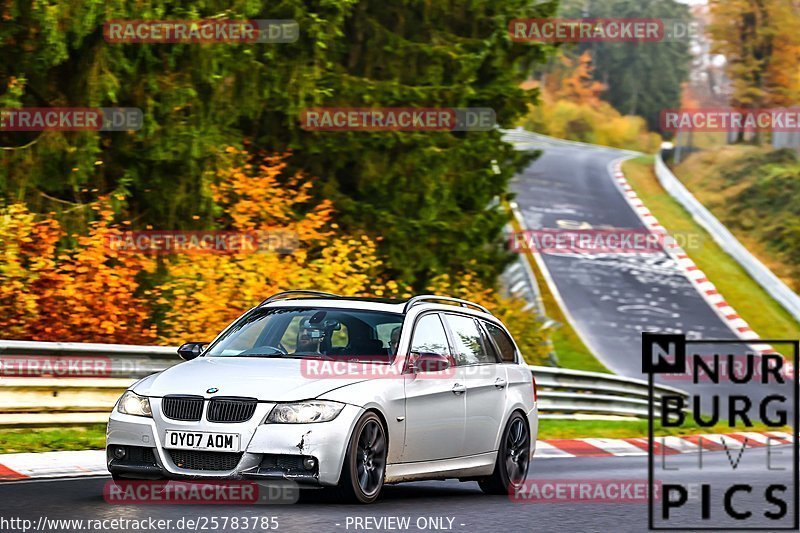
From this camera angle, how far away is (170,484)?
11.2 m

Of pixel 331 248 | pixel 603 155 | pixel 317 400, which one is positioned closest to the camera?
pixel 317 400

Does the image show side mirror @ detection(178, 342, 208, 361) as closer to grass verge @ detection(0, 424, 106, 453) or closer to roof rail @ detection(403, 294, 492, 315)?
roof rail @ detection(403, 294, 492, 315)

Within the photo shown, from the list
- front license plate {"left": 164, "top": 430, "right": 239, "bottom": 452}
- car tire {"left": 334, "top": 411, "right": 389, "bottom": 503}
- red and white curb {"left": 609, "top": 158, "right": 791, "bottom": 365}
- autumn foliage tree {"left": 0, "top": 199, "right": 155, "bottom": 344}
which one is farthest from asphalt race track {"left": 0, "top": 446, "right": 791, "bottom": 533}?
red and white curb {"left": 609, "top": 158, "right": 791, "bottom": 365}

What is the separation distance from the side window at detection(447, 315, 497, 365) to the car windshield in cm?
91

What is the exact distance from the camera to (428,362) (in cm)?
1130

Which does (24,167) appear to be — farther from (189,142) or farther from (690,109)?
(690,109)

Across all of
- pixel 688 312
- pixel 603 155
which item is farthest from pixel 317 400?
A: pixel 603 155

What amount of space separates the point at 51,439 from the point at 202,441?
4737 millimetres

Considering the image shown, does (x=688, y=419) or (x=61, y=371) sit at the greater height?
(x=61, y=371)

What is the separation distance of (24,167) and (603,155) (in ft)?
182

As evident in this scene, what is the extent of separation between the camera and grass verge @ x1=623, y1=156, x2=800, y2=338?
4078 cm

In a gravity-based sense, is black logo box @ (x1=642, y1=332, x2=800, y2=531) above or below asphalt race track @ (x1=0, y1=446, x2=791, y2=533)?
above

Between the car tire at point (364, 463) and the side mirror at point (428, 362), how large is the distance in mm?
802

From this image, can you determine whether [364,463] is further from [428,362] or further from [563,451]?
[563,451]
